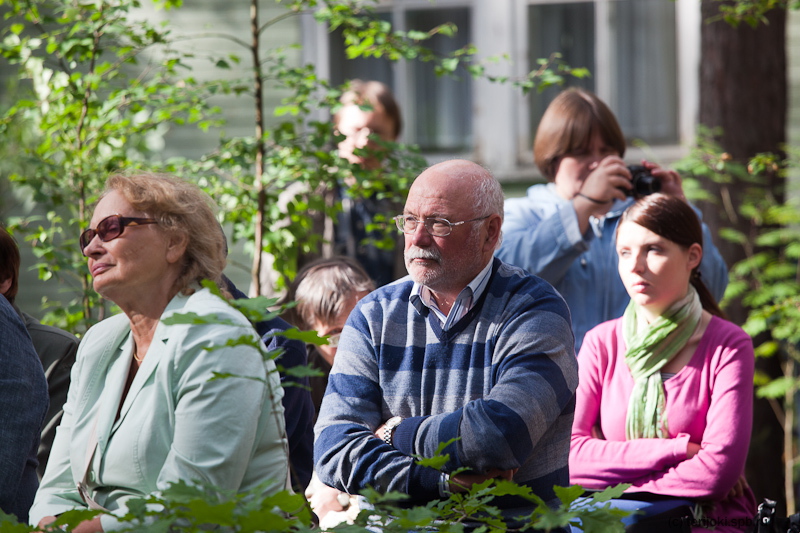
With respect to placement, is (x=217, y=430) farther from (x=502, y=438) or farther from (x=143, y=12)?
(x=143, y=12)

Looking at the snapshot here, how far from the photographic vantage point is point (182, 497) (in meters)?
1.70

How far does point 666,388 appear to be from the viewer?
3314mm

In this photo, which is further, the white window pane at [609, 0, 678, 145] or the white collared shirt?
the white window pane at [609, 0, 678, 145]

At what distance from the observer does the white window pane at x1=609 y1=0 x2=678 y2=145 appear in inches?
318

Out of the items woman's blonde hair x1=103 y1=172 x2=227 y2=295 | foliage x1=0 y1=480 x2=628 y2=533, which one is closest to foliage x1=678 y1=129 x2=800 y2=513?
woman's blonde hair x1=103 y1=172 x2=227 y2=295

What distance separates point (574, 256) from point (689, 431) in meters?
0.83

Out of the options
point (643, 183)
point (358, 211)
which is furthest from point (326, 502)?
point (358, 211)

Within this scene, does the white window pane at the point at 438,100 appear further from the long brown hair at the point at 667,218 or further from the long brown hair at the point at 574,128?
the long brown hair at the point at 667,218

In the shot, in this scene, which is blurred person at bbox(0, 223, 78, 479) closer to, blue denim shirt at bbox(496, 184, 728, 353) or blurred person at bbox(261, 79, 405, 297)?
blurred person at bbox(261, 79, 405, 297)

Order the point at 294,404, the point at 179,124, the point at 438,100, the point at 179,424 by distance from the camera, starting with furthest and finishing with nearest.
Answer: the point at 438,100, the point at 179,124, the point at 294,404, the point at 179,424

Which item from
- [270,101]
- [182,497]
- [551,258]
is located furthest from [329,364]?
[270,101]

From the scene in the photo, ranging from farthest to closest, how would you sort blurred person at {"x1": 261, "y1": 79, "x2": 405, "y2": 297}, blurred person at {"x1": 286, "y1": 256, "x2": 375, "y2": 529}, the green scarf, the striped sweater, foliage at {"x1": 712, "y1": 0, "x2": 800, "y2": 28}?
1. blurred person at {"x1": 261, "y1": 79, "x2": 405, "y2": 297}
2. foliage at {"x1": 712, "y1": 0, "x2": 800, "y2": 28}
3. blurred person at {"x1": 286, "y1": 256, "x2": 375, "y2": 529}
4. the green scarf
5. the striped sweater

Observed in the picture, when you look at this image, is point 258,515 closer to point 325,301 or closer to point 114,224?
point 114,224

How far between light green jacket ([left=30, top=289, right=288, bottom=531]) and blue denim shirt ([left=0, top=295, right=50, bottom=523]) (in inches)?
4.7
